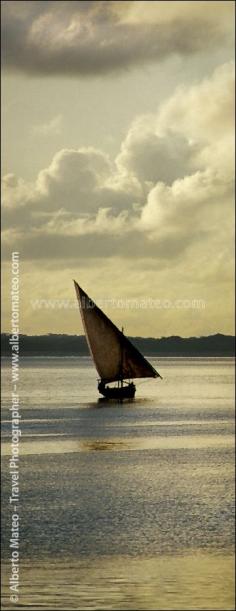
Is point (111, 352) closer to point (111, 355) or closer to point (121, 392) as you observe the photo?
point (111, 355)

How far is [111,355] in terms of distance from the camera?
5.87 meters

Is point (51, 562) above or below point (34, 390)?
below

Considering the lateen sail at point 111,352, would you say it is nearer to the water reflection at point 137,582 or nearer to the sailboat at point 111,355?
the sailboat at point 111,355

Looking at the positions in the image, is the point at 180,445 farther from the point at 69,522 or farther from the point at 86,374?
the point at 86,374

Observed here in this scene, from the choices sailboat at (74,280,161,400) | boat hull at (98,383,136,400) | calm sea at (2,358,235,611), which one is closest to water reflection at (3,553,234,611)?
calm sea at (2,358,235,611)

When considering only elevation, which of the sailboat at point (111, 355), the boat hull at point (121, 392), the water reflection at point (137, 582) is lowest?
the water reflection at point (137, 582)

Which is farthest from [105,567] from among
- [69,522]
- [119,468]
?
[119,468]

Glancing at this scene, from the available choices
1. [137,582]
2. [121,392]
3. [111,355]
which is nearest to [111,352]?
[111,355]

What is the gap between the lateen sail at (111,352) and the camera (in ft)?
17.7

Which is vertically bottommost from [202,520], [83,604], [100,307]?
[83,604]

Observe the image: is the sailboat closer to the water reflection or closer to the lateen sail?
the lateen sail

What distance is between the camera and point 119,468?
549ft

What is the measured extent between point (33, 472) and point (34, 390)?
143 meters

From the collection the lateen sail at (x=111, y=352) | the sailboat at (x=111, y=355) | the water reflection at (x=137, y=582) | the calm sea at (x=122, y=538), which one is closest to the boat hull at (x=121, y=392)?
the sailboat at (x=111, y=355)
